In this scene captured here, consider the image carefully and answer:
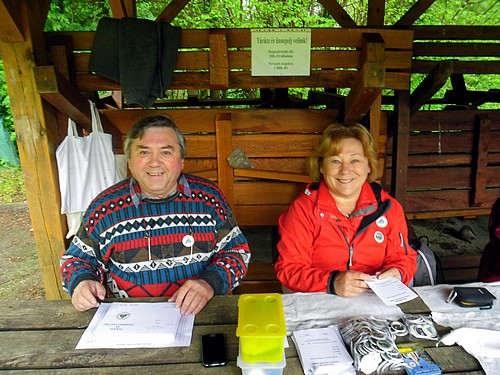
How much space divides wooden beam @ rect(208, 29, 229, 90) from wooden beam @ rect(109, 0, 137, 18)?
1.41 meters

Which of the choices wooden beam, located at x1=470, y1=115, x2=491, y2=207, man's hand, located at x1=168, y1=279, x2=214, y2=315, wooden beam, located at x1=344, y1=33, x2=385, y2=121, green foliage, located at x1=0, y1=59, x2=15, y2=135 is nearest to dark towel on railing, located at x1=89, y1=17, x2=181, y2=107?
wooden beam, located at x1=344, y1=33, x2=385, y2=121

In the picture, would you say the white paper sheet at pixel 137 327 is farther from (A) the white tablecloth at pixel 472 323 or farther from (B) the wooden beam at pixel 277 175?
(B) the wooden beam at pixel 277 175

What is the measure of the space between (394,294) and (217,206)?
2.94 ft

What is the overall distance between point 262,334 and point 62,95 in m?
1.88

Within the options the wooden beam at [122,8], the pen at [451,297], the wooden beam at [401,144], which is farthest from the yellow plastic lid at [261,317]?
the wooden beam at [122,8]

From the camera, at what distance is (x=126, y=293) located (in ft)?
5.96

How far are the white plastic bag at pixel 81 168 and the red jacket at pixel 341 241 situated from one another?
1444 millimetres

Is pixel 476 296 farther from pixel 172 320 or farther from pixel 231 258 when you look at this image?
pixel 172 320

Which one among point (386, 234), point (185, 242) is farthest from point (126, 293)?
point (386, 234)

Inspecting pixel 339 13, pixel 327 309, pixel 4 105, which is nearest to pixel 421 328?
pixel 327 309

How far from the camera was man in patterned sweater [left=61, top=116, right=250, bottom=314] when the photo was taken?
179 centimetres

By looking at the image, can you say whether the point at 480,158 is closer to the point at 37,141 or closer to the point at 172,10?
the point at 172,10

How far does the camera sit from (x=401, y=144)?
3.23 meters

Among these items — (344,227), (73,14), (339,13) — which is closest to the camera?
(344,227)
